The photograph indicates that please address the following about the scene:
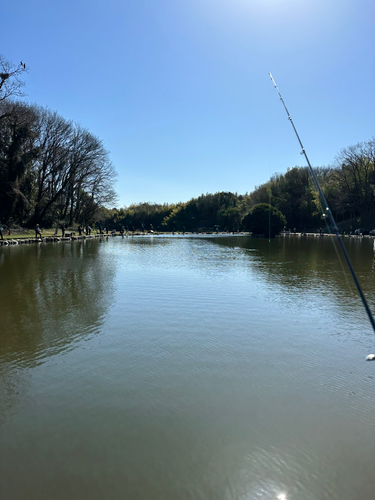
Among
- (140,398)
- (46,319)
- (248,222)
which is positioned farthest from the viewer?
(248,222)

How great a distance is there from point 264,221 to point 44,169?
23.3m

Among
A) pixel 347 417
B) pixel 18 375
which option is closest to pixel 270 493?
pixel 347 417

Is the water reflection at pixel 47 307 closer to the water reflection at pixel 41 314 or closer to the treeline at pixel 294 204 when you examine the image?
the water reflection at pixel 41 314

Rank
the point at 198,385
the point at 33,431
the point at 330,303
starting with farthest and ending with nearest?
the point at 330,303 < the point at 198,385 < the point at 33,431

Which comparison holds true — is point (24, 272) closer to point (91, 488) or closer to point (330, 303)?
point (330, 303)

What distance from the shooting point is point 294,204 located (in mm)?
61500

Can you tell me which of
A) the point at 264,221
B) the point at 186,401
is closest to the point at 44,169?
the point at 264,221

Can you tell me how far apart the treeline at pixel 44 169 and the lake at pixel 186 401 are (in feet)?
77.9

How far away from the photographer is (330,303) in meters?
7.41

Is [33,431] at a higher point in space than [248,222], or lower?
lower

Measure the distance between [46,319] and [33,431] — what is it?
3.47 metres

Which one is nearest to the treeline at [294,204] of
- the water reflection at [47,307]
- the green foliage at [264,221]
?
the green foliage at [264,221]

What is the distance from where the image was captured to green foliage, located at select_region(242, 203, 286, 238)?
41469mm

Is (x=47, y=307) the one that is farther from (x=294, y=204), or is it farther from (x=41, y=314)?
(x=294, y=204)
